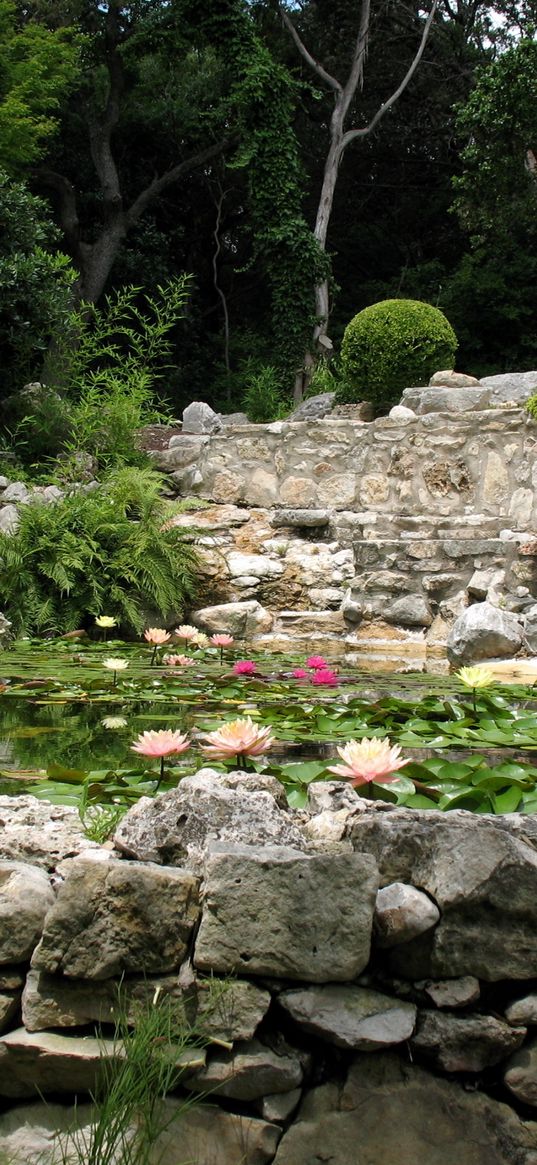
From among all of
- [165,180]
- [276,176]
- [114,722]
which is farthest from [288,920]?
[165,180]

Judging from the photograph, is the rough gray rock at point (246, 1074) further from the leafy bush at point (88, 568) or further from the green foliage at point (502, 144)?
the green foliage at point (502, 144)

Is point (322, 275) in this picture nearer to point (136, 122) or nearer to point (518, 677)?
point (136, 122)

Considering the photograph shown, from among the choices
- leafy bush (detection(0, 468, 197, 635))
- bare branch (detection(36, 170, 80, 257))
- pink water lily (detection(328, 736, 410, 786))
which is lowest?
leafy bush (detection(0, 468, 197, 635))

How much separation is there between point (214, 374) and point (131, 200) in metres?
4.12

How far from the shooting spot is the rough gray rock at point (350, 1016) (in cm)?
119

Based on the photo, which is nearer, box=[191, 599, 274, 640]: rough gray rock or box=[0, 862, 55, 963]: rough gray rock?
box=[0, 862, 55, 963]: rough gray rock

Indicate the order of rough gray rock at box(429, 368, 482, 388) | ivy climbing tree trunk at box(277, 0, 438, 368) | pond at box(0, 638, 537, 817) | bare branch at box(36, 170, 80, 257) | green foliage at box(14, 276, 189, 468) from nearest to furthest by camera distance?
1. pond at box(0, 638, 537, 817)
2. green foliage at box(14, 276, 189, 468)
3. rough gray rock at box(429, 368, 482, 388)
4. ivy climbing tree trunk at box(277, 0, 438, 368)
5. bare branch at box(36, 170, 80, 257)

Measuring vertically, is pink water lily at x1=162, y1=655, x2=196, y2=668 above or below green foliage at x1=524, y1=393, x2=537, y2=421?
below

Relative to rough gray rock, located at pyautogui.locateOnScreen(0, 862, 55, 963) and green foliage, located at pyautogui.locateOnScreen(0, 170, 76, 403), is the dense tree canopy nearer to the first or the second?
green foliage, located at pyautogui.locateOnScreen(0, 170, 76, 403)

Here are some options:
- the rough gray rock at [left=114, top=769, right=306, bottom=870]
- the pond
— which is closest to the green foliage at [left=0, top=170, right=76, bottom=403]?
the pond

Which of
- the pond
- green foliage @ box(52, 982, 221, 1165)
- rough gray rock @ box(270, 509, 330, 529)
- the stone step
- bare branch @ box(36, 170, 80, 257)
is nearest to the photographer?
green foliage @ box(52, 982, 221, 1165)

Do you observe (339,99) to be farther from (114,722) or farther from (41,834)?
(41,834)

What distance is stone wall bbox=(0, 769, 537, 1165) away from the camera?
1.18 m

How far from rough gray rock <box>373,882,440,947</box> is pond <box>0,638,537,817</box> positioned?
0.36 meters
